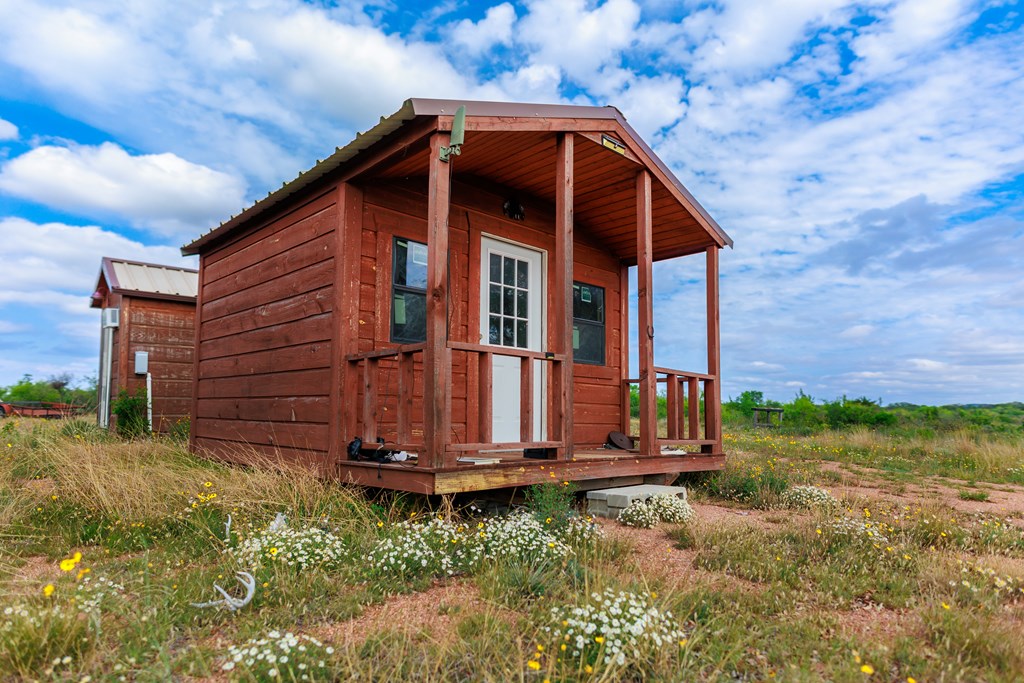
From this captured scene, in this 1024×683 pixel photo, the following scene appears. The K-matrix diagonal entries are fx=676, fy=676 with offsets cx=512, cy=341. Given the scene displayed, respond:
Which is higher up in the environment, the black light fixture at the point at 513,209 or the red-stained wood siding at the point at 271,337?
the black light fixture at the point at 513,209

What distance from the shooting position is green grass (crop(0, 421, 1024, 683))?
8.97 feet

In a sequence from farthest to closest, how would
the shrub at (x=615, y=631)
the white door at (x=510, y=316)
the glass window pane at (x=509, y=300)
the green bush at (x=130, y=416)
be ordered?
the green bush at (x=130, y=416) < the glass window pane at (x=509, y=300) < the white door at (x=510, y=316) < the shrub at (x=615, y=631)

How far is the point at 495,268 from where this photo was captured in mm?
7117

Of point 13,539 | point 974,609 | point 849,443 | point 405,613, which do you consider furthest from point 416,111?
point 849,443

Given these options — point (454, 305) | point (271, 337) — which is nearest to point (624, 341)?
point (454, 305)

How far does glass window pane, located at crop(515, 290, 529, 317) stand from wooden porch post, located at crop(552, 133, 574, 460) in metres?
1.79

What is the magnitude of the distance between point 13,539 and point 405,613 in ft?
10.8

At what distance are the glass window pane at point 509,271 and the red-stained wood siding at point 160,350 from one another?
6264 mm

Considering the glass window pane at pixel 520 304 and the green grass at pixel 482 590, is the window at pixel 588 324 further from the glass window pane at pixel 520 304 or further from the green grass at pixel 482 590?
the green grass at pixel 482 590

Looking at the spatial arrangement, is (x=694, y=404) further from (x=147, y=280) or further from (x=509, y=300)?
(x=147, y=280)

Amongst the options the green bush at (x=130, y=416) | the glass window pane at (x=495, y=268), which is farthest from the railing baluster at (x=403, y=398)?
the green bush at (x=130, y=416)

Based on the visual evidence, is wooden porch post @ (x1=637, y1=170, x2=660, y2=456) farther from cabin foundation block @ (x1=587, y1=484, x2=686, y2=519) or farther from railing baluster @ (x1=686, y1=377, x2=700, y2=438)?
railing baluster @ (x1=686, y1=377, x2=700, y2=438)

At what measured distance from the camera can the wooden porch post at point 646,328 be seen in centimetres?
629

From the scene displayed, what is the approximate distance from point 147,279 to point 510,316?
7.69 m
